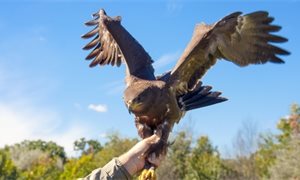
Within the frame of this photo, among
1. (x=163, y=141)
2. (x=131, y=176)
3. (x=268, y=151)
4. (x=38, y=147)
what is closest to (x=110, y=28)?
(x=163, y=141)

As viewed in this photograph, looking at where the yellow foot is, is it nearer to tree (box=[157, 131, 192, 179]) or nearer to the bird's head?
the bird's head

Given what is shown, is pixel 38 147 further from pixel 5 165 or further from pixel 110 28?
pixel 110 28

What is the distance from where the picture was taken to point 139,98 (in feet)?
9.41

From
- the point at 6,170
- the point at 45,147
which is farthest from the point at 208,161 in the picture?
the point at 45,147

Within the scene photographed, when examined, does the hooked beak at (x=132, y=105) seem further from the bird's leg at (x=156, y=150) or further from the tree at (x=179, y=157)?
the tree at (x=179, y=157)

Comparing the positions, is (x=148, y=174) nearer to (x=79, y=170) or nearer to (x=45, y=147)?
(x=79, y=170)

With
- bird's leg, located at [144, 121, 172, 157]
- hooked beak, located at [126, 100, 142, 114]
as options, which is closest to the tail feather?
bird's leg, located at [144, 121, 172, 157]

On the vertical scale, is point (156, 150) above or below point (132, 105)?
below

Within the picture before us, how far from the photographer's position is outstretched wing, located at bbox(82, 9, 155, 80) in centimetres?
324

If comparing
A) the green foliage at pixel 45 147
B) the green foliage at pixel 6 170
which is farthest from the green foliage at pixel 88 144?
the green foliage at pixel 6 170

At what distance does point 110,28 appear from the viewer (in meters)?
3.52

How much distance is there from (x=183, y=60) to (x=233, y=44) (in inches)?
27.5

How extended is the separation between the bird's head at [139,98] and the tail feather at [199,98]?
1.71 feet

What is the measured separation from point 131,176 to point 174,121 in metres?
0.64
